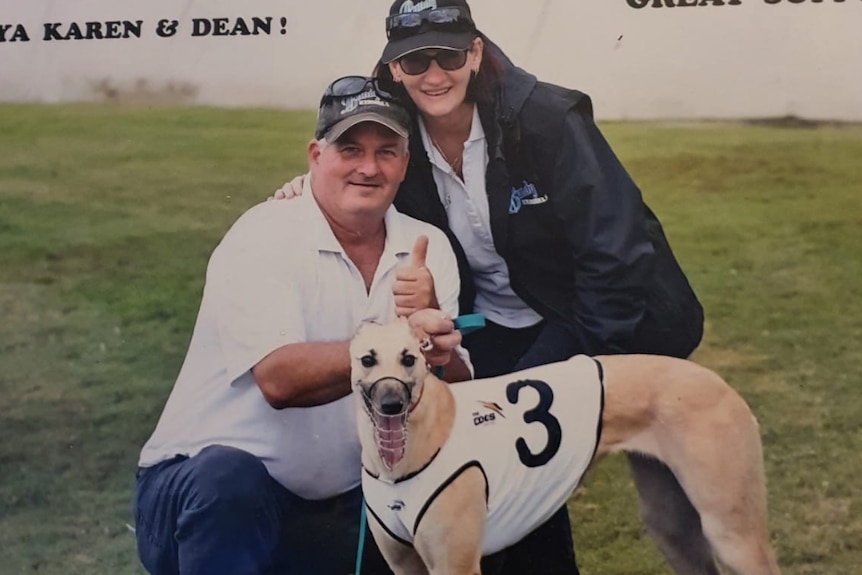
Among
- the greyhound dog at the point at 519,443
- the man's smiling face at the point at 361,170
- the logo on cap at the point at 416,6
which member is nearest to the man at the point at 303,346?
the man's smiling face at the point at 361,170

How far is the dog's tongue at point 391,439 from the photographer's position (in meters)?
2.45

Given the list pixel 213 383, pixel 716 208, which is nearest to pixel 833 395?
pixel 716 208

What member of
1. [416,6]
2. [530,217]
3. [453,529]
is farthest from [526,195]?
[453,529]

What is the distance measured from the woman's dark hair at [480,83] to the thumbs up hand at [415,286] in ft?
1.23

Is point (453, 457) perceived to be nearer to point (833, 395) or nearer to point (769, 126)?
point (833, 395)

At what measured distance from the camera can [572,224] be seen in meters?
2.52

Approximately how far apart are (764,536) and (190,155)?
185cm

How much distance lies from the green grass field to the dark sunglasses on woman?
1.12 ft

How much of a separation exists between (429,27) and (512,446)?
1.09m

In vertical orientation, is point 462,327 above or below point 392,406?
above

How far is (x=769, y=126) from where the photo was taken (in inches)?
99.9

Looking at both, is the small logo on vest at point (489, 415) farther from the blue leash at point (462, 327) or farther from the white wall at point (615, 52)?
the white wall at point (615, 52)

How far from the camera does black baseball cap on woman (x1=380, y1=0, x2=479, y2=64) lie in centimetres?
251

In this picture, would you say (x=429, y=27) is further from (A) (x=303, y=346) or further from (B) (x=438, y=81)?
(A) (x=303, y=346)
